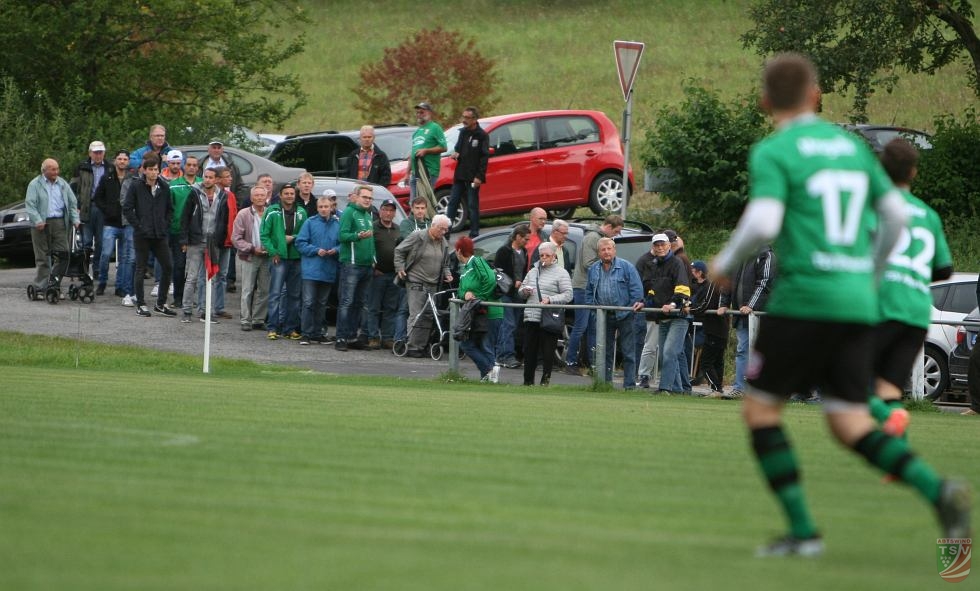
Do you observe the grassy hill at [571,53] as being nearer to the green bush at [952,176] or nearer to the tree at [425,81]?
the tree at [425,81]

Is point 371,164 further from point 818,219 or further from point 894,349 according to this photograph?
point 818,219

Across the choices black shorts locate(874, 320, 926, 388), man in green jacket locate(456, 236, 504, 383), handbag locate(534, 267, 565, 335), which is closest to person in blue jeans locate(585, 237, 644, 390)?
handbag locate(534, 267, 565, 335)

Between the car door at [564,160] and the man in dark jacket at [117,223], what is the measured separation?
8509mm

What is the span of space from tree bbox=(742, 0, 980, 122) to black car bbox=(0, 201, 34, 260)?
14.9 meters

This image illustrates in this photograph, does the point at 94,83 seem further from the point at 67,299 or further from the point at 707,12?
the point at 707,12

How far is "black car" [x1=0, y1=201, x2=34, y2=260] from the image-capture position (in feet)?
88.0

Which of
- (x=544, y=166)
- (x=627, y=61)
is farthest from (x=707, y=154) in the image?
(x=627, y=61)

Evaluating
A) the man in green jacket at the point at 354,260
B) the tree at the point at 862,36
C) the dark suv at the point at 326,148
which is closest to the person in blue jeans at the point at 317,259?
the man in green jacket at the point at 354,260

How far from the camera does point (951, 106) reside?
52.9 metres

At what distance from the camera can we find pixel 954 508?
5703 mm

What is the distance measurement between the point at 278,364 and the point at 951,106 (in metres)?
40.0

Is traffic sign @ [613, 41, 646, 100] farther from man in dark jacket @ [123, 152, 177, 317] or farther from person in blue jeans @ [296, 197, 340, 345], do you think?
man in dark jacket @ [123, 152, 177, 317]

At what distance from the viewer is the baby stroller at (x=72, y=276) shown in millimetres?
22391

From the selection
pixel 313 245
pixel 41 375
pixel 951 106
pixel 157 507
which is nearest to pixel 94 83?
pixel 313 245
